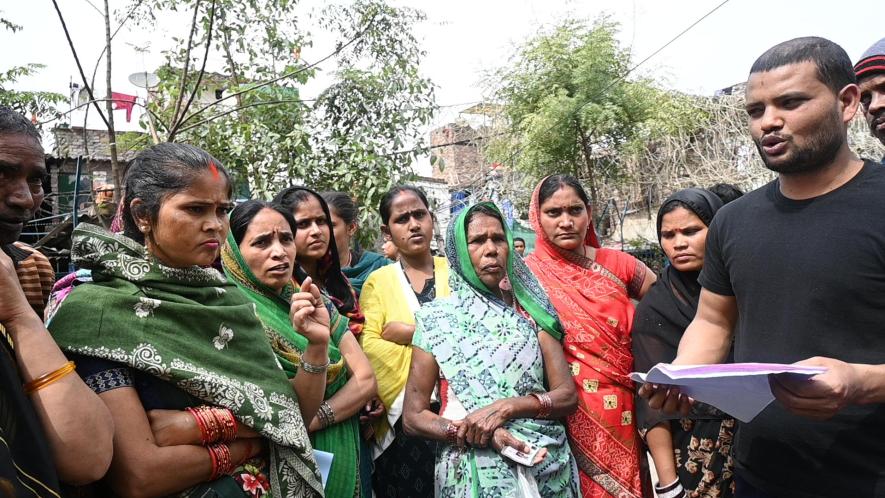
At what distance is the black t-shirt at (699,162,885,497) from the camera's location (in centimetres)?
179

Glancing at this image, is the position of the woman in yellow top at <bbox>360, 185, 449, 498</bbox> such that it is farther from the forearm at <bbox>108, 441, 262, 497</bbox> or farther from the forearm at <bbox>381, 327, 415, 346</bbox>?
the forearm at <bbox>108, 441, 262, 497</bbox>

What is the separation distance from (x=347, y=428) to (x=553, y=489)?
35.9 inches

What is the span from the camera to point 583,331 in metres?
3.32

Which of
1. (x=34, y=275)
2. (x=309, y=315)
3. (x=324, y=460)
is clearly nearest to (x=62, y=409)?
(x=34, y=275)

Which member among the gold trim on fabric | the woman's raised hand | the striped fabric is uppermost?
the striped fabric

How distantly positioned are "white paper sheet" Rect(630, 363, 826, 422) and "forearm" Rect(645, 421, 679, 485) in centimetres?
117

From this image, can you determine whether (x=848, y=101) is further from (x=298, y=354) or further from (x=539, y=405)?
(x=298, y=354)

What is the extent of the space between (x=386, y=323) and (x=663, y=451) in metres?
1.46

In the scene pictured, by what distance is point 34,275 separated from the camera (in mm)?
2031

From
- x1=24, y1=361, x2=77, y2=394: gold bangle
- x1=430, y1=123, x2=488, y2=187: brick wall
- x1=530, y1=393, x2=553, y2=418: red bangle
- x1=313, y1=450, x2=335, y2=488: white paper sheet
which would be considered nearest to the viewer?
x1=24, y1=361, x2=77, y2=394: gold bangle

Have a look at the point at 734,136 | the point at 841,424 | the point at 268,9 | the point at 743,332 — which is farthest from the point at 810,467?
the point at 734,136

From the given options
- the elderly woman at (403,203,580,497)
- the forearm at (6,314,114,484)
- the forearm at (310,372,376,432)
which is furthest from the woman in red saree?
the forearm at (6,314,114,484)

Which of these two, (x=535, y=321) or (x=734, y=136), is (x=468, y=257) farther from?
(x=734, y=136)

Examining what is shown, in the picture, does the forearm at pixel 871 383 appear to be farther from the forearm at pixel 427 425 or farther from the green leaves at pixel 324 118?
the green leaves at pixel 324 118
